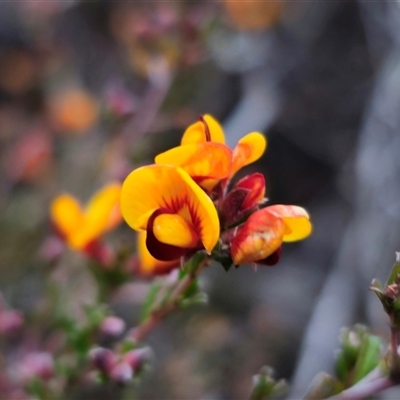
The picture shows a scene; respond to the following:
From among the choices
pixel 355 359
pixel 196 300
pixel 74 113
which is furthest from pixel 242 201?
pixel 74 113

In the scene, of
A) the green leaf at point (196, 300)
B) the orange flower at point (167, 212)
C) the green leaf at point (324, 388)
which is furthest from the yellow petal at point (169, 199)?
the green leaf at point (324, 388)

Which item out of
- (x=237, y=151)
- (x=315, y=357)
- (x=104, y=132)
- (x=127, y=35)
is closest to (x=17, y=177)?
(x=104, y=132)

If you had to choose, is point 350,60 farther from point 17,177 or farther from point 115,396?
point 115,396

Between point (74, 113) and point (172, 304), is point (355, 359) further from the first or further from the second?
point (74, 113)

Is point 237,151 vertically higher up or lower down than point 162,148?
lower down

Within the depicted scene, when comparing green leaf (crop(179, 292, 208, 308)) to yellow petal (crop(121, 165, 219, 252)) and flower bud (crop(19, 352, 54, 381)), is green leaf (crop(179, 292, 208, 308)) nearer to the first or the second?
yellow petal (crop(121, 165, 219, 252))

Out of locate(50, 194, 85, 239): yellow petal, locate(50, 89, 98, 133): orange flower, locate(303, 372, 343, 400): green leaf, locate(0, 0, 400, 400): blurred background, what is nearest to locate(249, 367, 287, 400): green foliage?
locate(303, 372, 343, 400): green leaf

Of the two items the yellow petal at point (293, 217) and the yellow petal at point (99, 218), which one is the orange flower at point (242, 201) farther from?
the yellow petal at point (99, 218)
